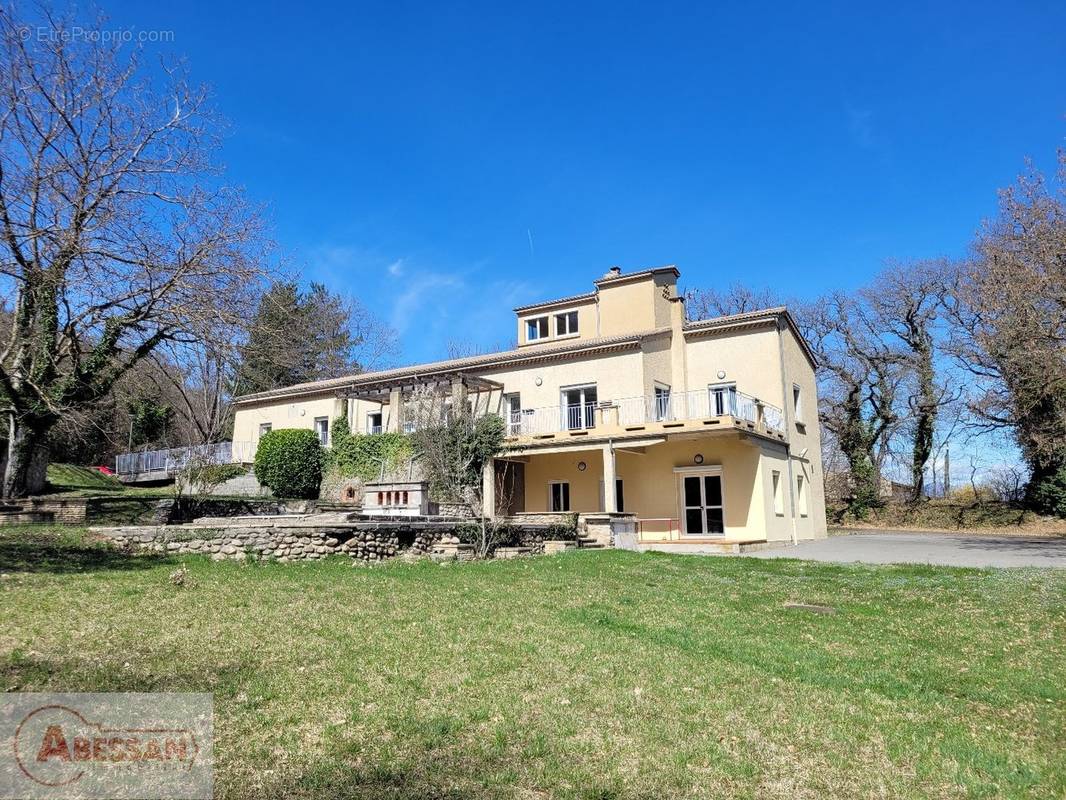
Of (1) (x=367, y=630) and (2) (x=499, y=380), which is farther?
(2) (x=499, y=380)

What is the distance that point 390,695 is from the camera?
5129mm

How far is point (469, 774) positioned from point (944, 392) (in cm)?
3792

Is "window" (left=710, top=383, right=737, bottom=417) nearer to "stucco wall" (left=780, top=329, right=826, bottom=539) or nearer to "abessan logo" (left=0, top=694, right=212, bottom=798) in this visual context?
"stucco wall" (left=780, top=329, right=826, bottom=539)

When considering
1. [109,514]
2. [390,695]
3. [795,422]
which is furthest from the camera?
[795,422]

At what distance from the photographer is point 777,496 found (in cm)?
2303

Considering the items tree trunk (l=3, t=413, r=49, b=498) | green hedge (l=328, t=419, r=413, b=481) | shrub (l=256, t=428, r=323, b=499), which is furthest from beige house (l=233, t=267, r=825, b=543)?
tree trunk (l=3, t=413, r=49, b=498)

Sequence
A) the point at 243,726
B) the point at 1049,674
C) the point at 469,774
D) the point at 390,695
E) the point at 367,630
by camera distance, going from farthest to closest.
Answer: the point at 367,630 < the point at 1049,674 < the point at 390,695 < the point at 243,726 < the point at 469,774

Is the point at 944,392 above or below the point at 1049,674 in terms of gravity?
above

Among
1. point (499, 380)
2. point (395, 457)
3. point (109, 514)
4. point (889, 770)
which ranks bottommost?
point (889, 770)

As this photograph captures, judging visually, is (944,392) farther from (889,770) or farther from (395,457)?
(889,770)

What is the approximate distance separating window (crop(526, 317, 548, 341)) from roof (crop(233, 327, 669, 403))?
56 cm

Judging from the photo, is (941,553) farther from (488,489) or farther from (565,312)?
(565,312)

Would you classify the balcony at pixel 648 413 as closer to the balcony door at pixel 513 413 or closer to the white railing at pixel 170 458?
the balcony door at pixel 513 413

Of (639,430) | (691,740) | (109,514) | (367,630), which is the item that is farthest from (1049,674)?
(109,514)
